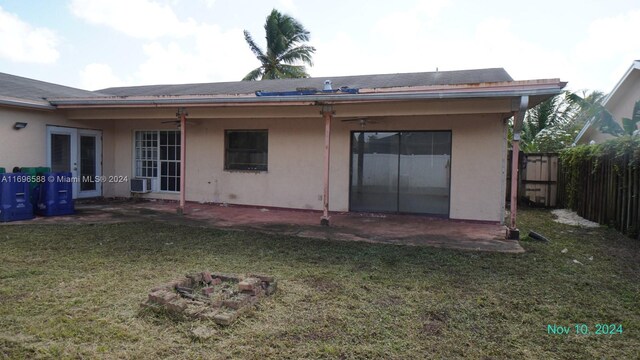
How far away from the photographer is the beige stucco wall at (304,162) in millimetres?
8266

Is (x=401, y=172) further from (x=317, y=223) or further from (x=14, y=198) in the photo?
(x=14, y=198)

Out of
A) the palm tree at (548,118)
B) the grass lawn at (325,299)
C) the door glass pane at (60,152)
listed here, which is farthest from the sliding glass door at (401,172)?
the palm tree at (548,118)

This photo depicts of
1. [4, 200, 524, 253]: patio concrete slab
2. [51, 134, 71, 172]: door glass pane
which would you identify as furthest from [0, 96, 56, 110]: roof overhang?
[4, 200, 524, 253]: patio concrete slab

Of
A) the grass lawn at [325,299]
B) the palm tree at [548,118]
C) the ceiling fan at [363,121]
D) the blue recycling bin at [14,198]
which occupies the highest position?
the palm tree at [548,118]

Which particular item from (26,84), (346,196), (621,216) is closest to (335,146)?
(346,196)

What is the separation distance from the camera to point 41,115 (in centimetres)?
950

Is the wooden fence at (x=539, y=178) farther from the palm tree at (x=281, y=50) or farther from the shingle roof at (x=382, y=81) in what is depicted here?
the palm tree at (x=281, y=50)

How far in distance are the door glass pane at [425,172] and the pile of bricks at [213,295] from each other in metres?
5.64

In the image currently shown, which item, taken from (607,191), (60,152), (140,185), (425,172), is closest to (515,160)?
(425,172)

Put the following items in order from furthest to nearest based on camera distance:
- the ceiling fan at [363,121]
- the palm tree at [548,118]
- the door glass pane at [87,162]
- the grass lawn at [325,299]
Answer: the palm tree at [548,118], the door glass pane at [87,162], the ceiling fan at [363,121], the grass lawn at [325,299]

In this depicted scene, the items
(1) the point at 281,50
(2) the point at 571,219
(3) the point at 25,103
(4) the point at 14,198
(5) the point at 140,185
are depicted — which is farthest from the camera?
(1) the point at 281,50

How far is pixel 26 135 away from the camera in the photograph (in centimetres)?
920

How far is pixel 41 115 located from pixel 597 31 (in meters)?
16.9

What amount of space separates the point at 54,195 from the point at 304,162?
5.40m
